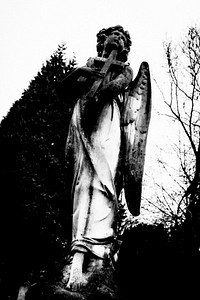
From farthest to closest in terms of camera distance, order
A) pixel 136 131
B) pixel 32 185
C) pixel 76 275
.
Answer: pixel 32 185 → pixel 136 131 → pixel 76 275

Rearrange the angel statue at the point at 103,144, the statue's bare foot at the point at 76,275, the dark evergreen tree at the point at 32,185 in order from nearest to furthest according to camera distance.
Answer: the statue's bare foot at the point at 76,275 → the angel statue at the point at 103,144 → the dark evergreen tree at the point at 32,185

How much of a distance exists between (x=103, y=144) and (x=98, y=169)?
291 millimetres

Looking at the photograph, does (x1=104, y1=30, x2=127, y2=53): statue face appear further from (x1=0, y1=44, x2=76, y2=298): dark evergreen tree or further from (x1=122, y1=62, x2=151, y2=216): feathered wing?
(x1=0, y1=44, x2=76, y2=298): dark evergreen tree

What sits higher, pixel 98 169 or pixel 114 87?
pixel 114 87

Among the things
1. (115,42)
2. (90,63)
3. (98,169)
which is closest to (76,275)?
(98,169)

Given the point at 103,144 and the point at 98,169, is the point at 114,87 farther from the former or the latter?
the point at 98,169

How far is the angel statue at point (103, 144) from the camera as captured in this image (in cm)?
337

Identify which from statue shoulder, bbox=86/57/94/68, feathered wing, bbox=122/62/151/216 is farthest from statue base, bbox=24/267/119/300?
statue shoulder, bbox=86/57/94/68

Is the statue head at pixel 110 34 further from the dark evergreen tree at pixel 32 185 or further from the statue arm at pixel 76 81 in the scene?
the dark evergreen tree at pixel 32 185

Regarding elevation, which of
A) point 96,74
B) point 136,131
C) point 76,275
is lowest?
point 76,275

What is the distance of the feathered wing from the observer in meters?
3.88

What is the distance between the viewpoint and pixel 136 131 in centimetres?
412

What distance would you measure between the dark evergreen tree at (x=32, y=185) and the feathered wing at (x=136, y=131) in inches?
316

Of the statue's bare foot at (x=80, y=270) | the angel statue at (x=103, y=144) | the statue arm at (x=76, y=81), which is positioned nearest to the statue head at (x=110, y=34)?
the angel statue at (x=103, y=144)
